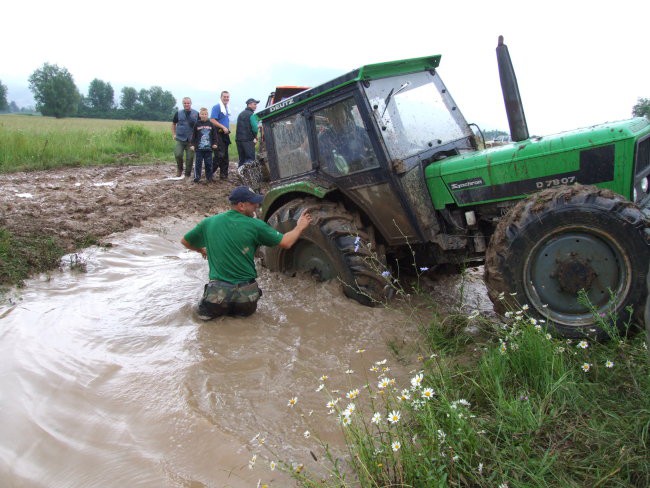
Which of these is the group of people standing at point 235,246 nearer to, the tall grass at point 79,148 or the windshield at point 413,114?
the windshield at point 413,114

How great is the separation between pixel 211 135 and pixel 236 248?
7.13 meters

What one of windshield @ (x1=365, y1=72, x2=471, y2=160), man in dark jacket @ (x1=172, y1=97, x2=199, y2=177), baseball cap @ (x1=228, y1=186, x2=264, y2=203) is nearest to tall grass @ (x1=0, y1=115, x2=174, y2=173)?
man in dark jacket @ (x1=172, y1=97, x2=199, y2=177)

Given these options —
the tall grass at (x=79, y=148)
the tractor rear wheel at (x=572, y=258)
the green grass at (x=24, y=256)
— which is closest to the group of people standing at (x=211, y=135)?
the tall grass at (x=79, y=148)

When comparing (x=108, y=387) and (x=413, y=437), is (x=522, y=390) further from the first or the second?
(x=108, y=387)

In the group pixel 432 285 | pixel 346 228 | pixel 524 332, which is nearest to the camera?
pixel 524 332

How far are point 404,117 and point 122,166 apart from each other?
11.0m

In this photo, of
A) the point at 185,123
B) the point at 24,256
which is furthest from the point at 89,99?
the point at 24,256

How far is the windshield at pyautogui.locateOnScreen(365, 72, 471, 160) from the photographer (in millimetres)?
4461

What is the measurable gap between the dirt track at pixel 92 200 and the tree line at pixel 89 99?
252 feet

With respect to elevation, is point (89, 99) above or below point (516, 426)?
above

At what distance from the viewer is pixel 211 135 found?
36.5 ft

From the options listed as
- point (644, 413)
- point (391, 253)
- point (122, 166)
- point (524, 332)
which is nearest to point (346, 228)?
point (391, 253)

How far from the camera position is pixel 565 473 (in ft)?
6.85

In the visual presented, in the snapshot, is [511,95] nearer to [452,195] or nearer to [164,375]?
[452,195]
